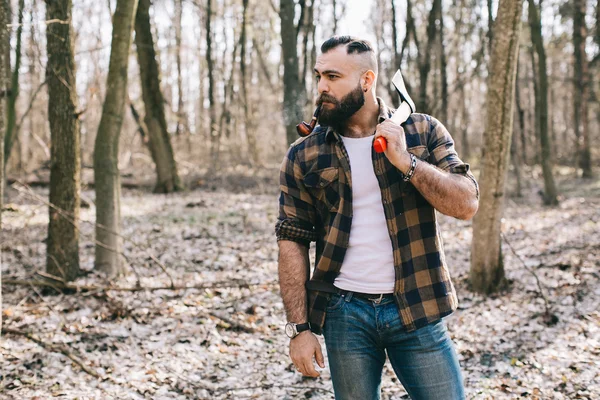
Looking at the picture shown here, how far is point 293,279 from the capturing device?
278cm

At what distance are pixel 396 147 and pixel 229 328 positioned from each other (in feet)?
16.1

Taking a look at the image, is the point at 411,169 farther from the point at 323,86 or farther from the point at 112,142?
the point at 112,142

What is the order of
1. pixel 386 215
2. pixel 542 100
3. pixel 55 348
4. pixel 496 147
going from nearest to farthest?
1. pixel 386 215
2. pixel 55 348
3. pixel 496 147
4. pixel 542 100

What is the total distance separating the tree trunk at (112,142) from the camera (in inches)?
310

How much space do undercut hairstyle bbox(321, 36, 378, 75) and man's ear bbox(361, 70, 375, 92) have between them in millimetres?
29

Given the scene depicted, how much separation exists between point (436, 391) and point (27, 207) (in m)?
13.7

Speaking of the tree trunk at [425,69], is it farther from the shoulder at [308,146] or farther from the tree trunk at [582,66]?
the shoulder at [308,146]

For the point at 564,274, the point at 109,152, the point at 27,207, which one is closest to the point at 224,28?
the point at 27,207

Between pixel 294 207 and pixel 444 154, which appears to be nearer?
pixel 444 154

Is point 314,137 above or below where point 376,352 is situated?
above

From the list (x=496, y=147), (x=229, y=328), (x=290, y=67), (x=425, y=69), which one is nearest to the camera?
(x=229, y=328)

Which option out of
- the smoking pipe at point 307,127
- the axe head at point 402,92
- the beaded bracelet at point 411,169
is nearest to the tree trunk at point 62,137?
the smoking pipe at point 307,127

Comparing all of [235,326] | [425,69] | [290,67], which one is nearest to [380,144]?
[235,326]

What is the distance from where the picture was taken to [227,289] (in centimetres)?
811
